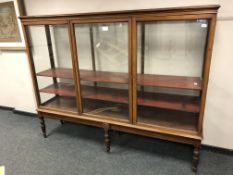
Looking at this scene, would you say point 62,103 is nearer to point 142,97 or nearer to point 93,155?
point 93,155

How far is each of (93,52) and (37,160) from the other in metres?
1.42

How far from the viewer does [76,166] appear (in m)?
2.08

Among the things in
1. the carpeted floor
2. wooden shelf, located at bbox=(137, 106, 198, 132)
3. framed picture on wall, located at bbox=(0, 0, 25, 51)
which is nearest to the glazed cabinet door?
wooden shelf, located at bbox=(137, 106, 198, 132)

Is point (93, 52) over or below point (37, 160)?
→ over

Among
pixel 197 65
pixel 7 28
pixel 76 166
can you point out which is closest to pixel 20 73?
pixel 7 28

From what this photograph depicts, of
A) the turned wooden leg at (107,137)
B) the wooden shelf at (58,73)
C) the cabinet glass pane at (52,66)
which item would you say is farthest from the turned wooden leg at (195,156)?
the wooden shelf at (58,73)

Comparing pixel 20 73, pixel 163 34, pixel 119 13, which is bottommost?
pixel 20 73

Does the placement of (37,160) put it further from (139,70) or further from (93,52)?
(139,70)

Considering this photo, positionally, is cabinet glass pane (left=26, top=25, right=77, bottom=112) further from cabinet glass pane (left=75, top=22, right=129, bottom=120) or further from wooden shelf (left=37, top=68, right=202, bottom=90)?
cabinet glass pane (left=75, top=22, right=129, bottom=120)

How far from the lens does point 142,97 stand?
203 cm

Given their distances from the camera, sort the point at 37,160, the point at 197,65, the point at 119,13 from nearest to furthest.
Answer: the point at 119,13, the point at 197,65, the point at 37,160

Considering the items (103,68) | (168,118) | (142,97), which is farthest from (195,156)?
(103,68)

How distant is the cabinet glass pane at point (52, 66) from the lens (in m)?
2.31

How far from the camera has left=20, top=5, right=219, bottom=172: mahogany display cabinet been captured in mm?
1744
